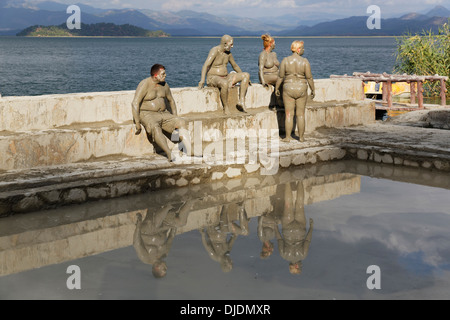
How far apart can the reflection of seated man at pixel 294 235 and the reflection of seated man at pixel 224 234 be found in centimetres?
47

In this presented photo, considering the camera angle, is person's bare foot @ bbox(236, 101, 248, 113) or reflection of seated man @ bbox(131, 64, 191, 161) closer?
reflection of seated man @ bbox(131, 64, 191, 161)

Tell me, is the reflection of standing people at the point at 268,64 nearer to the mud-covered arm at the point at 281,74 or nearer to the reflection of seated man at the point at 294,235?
the mud-covered arm at the point at 281,74

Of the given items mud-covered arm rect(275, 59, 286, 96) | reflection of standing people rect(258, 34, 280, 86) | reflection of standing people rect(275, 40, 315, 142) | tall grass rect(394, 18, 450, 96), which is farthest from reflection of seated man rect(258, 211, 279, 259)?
tall grass rect(394, 18, 450, 96)

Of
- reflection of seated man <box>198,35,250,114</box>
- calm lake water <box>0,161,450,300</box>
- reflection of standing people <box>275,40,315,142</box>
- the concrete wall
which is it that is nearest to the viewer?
calm lake water <box>0,161,450,300</box>

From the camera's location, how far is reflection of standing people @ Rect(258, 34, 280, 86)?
11461 mm

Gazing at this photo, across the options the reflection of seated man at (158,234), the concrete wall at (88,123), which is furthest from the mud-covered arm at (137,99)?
the reflection of seated man at (158,234)

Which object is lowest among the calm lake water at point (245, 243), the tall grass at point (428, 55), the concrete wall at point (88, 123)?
the calm lake water at point (245, 243)

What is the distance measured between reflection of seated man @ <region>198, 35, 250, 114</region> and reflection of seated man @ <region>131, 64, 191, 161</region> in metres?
1.69

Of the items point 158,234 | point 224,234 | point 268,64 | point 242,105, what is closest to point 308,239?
point 224,234

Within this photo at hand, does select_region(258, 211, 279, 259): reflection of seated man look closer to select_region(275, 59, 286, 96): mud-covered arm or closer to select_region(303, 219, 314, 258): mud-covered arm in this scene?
select_region(303, 219, 314, 258): mud-covered arm

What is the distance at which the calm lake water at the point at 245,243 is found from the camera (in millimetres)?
5188

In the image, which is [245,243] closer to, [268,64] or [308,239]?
[308,239]

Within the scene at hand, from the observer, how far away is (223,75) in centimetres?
1080
